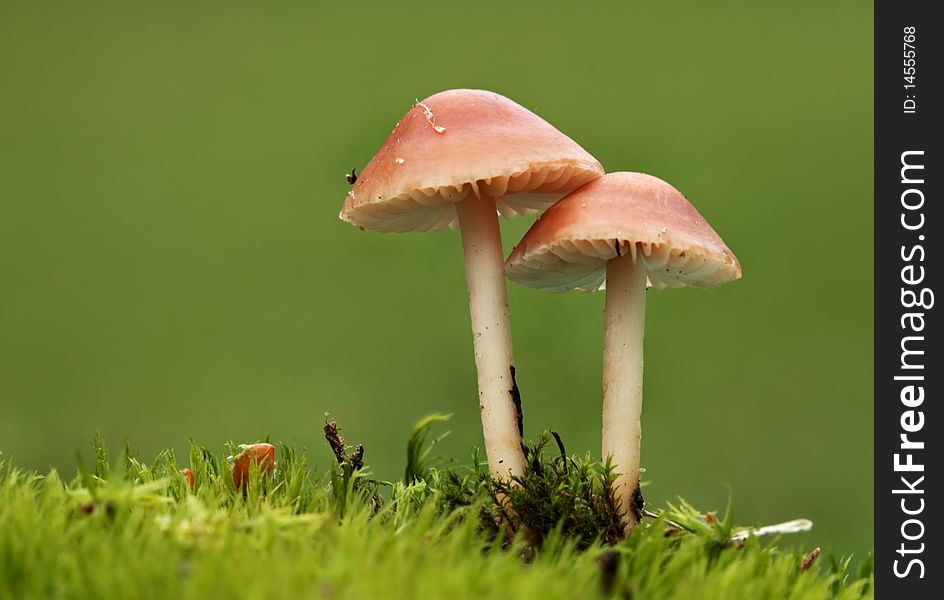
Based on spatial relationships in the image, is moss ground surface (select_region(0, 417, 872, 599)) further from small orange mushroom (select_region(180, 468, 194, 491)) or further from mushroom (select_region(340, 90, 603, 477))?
mushroom (select_region(340, 90, 603, 477))

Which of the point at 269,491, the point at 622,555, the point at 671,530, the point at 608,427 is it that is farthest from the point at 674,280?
the point at 269,491

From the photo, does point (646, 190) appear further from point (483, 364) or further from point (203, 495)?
point (203, 495)

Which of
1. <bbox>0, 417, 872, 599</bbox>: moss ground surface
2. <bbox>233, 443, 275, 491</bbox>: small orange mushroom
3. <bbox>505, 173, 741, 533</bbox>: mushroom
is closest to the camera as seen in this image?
<bbox>0, 417, 872, 599</bbox>: moss ground surface

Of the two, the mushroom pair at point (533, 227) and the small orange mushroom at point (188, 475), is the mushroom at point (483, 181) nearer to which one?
the mushroom pair at point (533, 227)

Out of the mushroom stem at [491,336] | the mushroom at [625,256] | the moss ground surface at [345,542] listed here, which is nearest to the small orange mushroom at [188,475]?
the moss ground surface at [345,542]

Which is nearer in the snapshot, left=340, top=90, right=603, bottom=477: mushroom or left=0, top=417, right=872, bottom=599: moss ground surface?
left=0, top=417, right=872, bottom=599: moss ground surface

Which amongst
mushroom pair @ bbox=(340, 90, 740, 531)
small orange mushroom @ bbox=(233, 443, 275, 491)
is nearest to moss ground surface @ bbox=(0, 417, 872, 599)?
small orange mushroom @ bbox=(233, 443, 275, 491)

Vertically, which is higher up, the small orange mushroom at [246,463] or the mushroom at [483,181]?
the mushroom at [483,181]
